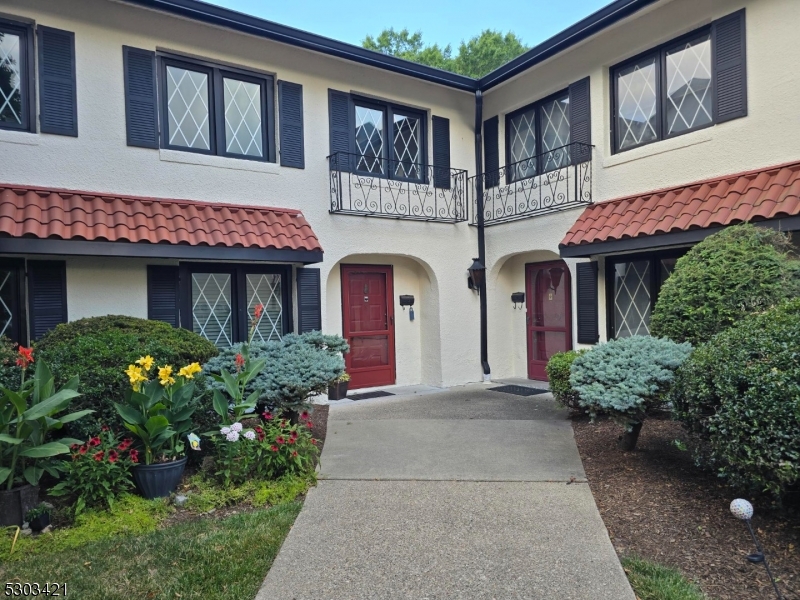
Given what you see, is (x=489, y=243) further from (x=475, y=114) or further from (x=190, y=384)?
(x=190, y=384)

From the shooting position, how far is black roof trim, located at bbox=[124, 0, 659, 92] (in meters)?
6.86

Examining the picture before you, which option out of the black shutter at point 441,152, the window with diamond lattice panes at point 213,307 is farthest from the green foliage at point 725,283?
the window with diamond lattice panes at point 213,307

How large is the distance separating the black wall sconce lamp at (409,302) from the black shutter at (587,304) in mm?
2878

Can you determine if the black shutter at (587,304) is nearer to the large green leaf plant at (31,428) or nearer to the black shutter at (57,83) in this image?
the large green leaf plant at (31,428)

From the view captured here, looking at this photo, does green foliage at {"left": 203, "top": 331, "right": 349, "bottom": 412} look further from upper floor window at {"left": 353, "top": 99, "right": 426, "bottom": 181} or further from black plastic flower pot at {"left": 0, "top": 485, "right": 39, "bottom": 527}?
upper floor window at {"left": 353, "top": 99, "right": 426, "bottom": 181}

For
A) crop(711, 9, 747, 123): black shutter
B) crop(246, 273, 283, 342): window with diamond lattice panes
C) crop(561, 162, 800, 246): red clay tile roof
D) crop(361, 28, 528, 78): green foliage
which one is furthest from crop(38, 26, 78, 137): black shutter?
crop(361, 28, 528, 78): green foliage

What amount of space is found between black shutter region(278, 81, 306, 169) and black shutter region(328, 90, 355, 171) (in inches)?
20.1

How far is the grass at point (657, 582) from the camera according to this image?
109 inches

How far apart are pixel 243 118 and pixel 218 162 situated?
0.82 m

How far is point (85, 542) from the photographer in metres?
3.56

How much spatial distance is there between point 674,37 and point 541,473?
6128mm

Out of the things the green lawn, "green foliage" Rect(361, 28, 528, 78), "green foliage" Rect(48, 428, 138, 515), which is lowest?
the green lawn

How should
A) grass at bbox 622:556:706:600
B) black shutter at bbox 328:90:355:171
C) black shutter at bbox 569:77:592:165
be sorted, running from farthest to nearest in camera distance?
black shutter at bbox 328:90:355:171 → black shutter at bbox 569:77:592:165 → grass at bbox 622:556:706:600

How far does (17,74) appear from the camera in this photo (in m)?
6.35
